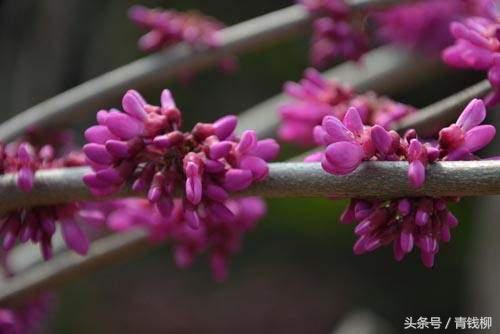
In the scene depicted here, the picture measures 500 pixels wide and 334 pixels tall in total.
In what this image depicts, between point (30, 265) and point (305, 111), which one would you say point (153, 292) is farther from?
point (305, 111)

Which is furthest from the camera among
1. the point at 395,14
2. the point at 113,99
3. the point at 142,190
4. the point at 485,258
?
the point at 485,258

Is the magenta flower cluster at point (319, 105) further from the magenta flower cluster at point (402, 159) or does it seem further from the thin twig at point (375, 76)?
the thin twig at point (375, 76)

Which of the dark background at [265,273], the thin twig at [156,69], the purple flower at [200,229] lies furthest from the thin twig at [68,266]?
the dark background at [265,273]

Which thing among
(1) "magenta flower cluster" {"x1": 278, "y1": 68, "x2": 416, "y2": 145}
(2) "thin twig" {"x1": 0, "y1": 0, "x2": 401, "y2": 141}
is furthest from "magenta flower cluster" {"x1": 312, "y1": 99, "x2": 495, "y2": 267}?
(2) "thin twig" {"x1": 0, "y1": 0, "x2": 401, "y2": 141}

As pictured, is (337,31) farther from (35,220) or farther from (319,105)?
(35,220)

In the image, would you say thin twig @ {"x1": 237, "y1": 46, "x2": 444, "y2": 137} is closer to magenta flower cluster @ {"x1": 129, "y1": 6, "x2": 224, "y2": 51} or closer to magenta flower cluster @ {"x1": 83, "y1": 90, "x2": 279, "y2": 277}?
magenta flower cluster @ {"x1": 129, "y1": 6, "x2": 224, "y2": 51}

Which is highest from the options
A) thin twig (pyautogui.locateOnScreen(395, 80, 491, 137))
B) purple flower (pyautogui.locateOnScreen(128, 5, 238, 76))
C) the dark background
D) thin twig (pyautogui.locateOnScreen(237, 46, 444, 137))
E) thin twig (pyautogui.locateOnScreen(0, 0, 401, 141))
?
purple flower (pyautogui.locateOnScreen(128, 5, 238, 76))

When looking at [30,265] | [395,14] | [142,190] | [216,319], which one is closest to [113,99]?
[30,265]
